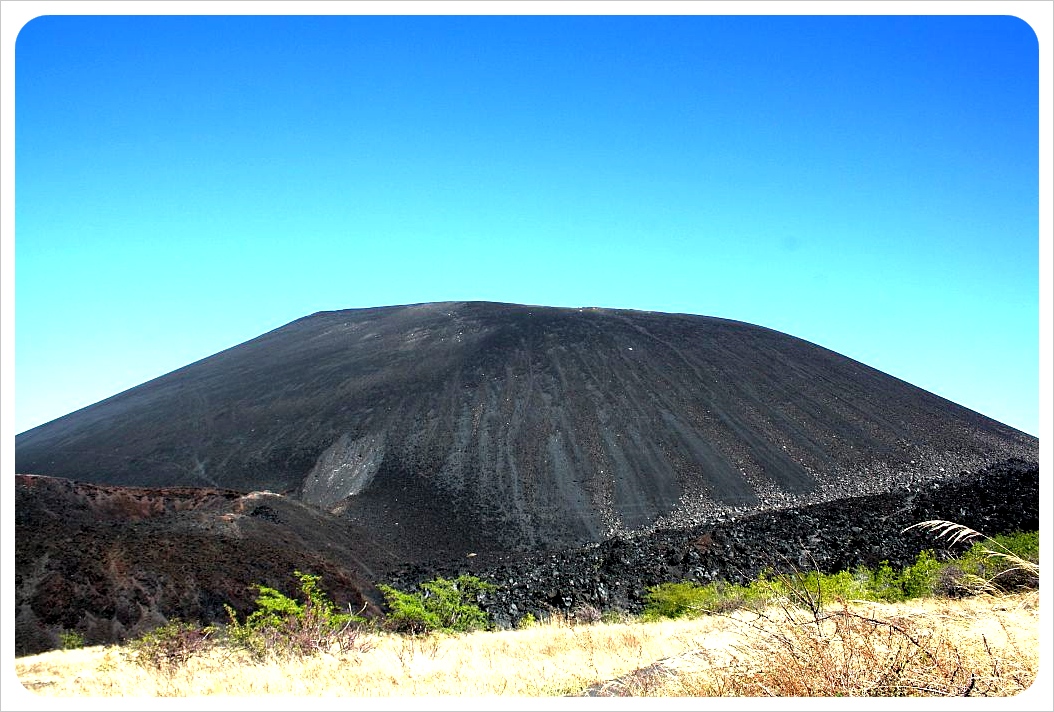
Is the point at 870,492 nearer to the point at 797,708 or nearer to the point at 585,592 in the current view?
the point at 585,592

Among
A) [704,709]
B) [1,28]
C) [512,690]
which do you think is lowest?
[512,690]

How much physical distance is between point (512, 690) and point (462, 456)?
25.9 meters

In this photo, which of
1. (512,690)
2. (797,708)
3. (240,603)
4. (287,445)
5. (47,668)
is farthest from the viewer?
(287,445)

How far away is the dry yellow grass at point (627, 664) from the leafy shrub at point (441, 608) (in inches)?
67.2

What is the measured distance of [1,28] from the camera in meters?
6.27

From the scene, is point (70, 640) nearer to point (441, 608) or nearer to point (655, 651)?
point (441, 608)

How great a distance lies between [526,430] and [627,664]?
2655cm

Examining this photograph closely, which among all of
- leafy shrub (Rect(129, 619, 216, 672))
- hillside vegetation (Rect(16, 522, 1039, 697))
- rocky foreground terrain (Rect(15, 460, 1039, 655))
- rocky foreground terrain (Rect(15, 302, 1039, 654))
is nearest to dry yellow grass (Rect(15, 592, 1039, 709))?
hillside vegetation (Rect(16, 522, 1039, 697))

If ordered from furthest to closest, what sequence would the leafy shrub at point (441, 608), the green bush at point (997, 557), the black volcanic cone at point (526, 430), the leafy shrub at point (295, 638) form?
the black volcanic cone at point (526, 430) < the leafy shrub at point (441, 608) < the green bush at point (997, 557) < the leafy shrub at point (295, 638)

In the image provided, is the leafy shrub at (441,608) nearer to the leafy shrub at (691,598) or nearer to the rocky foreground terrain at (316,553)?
the rocky foreground terrain at (316,553)

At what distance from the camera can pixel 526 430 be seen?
120ft

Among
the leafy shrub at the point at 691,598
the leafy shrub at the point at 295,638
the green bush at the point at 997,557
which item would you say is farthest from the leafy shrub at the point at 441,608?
the green bush at the point at 997,557

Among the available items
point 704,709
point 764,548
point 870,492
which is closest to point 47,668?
point 704,709

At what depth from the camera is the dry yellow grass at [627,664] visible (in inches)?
227
